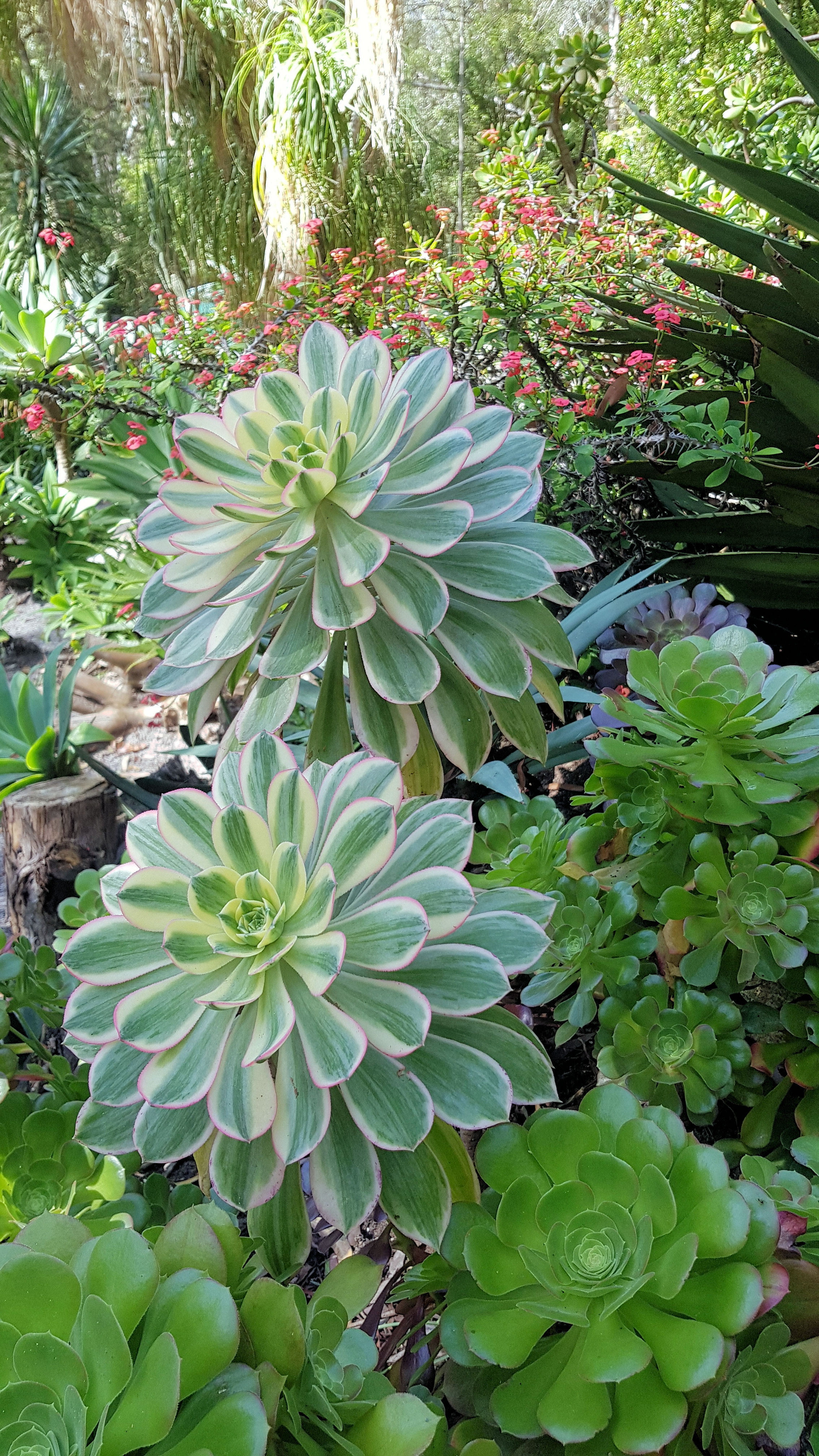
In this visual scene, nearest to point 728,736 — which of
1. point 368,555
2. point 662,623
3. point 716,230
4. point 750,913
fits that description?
point 750,913

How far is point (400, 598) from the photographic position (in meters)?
0.61

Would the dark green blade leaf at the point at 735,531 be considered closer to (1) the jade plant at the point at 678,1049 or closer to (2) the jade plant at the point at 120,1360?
(1) the jade plant at the point at 678,1049

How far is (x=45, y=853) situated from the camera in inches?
52.4

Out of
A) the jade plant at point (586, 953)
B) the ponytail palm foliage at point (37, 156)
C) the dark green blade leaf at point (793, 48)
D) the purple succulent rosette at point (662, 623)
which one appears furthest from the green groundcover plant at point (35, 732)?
the ponytail palm foliage at point (37, 156)

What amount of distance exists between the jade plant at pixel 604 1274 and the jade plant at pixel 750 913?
0.11 m

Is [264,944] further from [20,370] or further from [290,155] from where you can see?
[290,155]

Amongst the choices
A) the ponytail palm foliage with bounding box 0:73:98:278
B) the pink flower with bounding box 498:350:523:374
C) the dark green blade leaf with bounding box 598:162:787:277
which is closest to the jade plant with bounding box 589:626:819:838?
the dark green blade leaf with bounding box 598:162:787:277

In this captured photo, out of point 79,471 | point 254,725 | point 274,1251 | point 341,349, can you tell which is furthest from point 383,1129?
point 79,471

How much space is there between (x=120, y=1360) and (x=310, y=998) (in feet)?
0.57

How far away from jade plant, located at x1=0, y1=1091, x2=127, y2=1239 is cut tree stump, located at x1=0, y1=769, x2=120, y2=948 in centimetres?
79

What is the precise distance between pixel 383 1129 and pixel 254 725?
0.29 m

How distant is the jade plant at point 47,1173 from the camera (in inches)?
21.7

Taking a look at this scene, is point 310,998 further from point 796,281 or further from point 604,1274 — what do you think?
point 796,281

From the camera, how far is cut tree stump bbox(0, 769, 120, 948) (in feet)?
4.35
